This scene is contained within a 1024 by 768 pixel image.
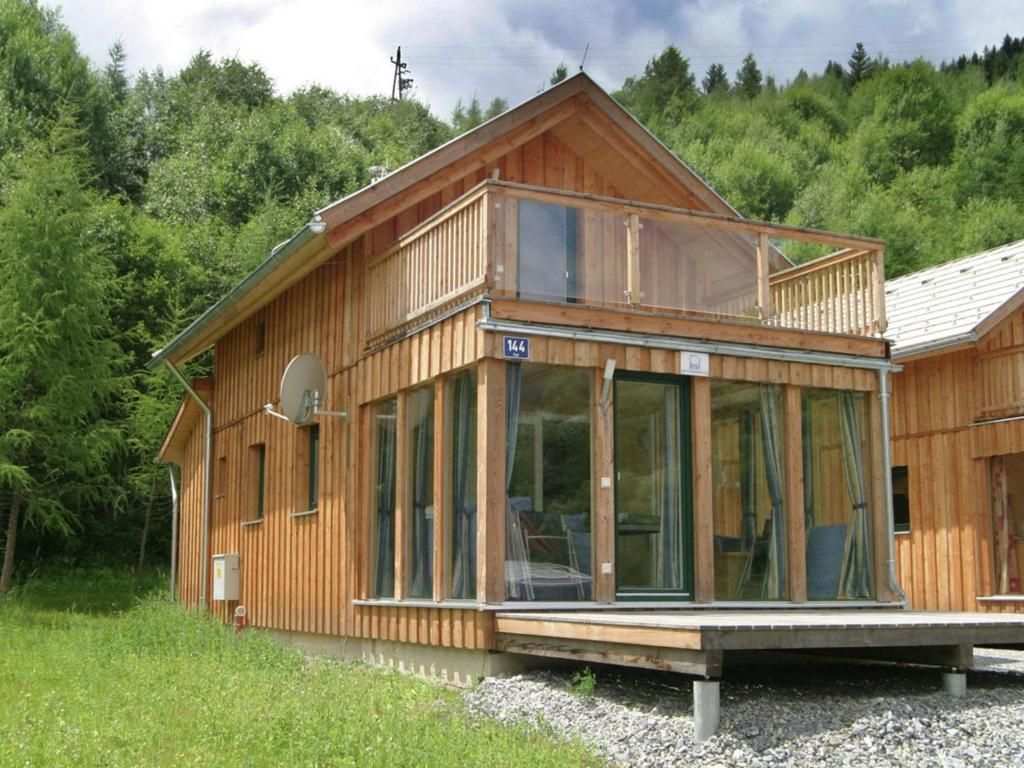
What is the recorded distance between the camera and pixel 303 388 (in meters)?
12.6

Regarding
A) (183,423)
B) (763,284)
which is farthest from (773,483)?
(183,423)

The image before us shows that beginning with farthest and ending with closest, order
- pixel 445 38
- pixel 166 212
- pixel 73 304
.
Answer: pixel 445 38 < pixel 166 212 < pixel 73 304

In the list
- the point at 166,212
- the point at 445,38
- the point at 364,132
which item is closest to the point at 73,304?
the point at 166,212

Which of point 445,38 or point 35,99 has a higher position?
point 445,38

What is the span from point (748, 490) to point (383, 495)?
3.46m

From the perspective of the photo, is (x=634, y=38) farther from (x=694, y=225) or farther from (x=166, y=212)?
(x=694, y=225)

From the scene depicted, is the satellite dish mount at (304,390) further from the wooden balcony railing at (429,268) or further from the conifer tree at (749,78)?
the conifer tree at (749,78)

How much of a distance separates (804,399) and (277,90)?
47.7 m

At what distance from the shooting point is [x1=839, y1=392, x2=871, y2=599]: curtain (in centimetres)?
1151

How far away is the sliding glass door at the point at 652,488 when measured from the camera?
10.4m

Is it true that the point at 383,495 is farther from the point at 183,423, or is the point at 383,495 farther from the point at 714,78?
the point at 714,78

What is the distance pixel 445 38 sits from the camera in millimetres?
80062

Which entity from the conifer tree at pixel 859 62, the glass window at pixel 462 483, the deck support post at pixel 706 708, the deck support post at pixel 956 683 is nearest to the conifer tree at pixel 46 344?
the glass window at pixel 462 483

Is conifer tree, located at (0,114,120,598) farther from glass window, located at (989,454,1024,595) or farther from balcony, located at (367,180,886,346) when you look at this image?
glass window, located at (989,454,1024,595)
